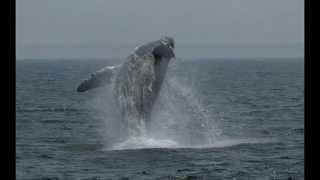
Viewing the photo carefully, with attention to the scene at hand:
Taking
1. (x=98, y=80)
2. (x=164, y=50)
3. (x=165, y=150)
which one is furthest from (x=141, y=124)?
(x=164, y=50)

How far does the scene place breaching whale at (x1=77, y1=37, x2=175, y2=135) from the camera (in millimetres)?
18016

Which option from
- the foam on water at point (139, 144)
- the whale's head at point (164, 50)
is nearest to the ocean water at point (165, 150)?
the foam on water at point (139, 144)

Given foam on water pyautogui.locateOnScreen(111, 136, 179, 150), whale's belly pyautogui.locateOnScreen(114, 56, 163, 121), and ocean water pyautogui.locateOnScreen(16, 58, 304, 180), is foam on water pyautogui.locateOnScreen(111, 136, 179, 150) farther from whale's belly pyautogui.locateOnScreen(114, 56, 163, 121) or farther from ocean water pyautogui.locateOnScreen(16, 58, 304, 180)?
whale's belly pyautogui.locateOnScreen(114, 56, 163, 121)

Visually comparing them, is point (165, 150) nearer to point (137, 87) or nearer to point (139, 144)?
point (139, 144)

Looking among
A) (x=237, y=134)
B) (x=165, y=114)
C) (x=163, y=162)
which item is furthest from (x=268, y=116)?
(x=163, y=162)

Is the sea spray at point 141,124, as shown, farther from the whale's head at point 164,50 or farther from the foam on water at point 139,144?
the whale's head at point 164,50

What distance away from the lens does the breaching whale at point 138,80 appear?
59.1ft

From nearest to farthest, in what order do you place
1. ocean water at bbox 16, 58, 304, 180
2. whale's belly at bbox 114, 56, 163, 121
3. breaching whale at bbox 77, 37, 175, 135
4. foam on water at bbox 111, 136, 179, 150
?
ocean water at bbox 16, 58, 304, 180 → breaching whale at bbox 77, 37, 175, 135 → whale's belly at bbox 114, 56, 163, 121 → foam on water at bbox 111, 136, 179, 150

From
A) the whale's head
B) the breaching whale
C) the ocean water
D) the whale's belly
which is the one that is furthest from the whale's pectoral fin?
the whale's head

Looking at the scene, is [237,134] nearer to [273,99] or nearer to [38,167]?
[38,167]

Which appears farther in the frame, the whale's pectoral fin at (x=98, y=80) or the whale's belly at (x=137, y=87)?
the whale's belly at (x=137, y=87)

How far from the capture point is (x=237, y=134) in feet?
89.0
